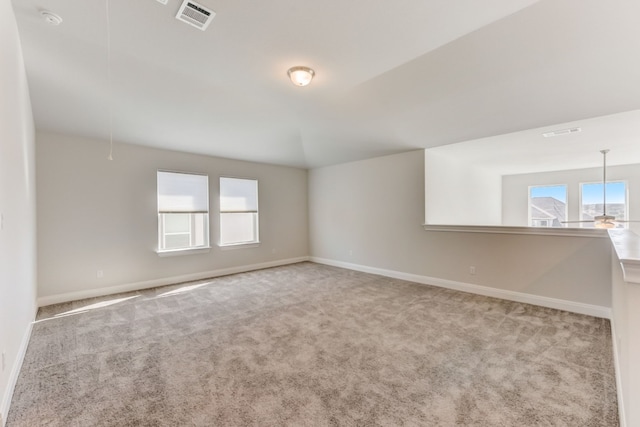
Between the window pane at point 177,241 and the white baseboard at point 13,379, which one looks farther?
the window pane at point 177,241

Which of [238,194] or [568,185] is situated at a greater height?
[568,185]

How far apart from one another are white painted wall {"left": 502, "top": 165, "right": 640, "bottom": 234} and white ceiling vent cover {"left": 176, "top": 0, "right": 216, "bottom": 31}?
893cm

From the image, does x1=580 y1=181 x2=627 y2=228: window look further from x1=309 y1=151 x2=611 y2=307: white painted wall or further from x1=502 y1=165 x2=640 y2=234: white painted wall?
x1=309 y1=151 x2=611 y2=307: white painted wall

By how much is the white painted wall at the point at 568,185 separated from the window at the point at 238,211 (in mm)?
7441

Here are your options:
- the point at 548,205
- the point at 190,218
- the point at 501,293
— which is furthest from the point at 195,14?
the point at 548,205

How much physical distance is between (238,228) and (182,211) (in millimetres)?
1243

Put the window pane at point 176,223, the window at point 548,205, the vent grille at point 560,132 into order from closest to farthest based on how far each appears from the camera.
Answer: the vent grille at point 560,132 → the window pane at point 176,223 → the window at point 548,205

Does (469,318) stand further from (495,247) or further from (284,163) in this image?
(284,163)

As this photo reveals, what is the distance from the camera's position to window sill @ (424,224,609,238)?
3.48 m

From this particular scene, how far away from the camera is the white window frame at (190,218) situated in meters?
4.96

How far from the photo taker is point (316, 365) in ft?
7.72

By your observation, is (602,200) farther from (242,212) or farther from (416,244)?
(242,212)

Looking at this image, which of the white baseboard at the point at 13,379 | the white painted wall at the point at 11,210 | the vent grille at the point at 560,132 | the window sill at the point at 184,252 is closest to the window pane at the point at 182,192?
the window sill at the point at 184,252

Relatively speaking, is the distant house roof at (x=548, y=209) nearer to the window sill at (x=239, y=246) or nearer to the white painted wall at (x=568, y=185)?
the white painted wall at (x=568, y=185)
